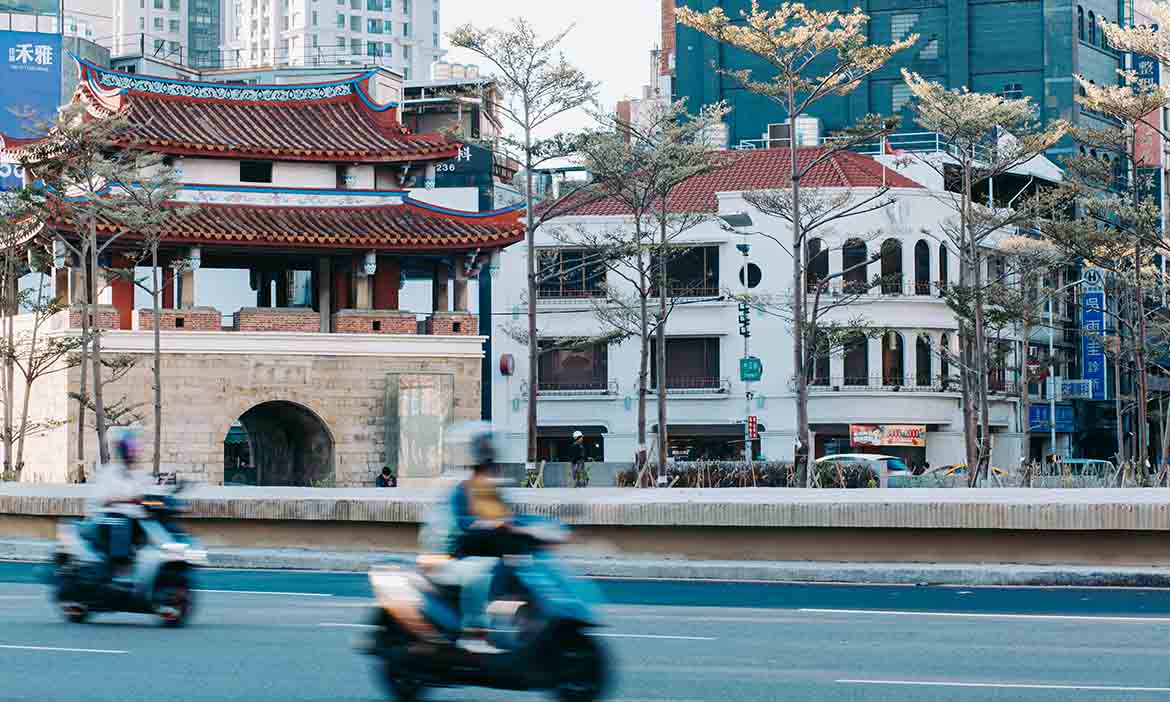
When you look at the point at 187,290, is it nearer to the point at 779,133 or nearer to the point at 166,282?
the point at 166,282

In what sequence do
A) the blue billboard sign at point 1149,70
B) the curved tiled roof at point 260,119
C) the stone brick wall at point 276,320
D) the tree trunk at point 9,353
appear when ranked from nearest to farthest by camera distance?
the tree trunk at point 9,353 < the stone brick wall at point 276,320 < the curved tiled roof at point 260,119 < the blue billboard sign at point 1149,70

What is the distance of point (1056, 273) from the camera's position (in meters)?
67.4

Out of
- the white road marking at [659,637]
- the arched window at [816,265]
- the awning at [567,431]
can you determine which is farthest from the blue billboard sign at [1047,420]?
the white road marking at [659,637]

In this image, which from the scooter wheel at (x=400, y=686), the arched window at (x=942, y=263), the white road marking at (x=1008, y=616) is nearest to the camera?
the scooter wheel at (x=400, y=686)

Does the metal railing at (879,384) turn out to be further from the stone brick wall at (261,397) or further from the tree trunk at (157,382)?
the tree trunk at (157,382)

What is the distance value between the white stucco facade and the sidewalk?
3807 centimetres

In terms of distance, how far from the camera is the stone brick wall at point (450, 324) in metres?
46.3

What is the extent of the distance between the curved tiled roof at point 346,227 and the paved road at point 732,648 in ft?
82.3

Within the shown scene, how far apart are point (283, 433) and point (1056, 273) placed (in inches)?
1244

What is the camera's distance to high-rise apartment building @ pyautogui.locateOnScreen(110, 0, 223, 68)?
6048 inches

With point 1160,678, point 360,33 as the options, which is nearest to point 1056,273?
point 1160,678

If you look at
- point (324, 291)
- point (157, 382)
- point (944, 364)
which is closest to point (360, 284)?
point (324, 291)

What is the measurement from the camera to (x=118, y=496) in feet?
49.5

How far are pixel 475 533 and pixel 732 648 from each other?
148 inches
